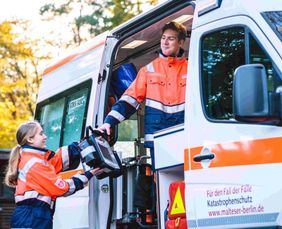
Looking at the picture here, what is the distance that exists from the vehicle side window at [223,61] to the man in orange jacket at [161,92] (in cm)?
71

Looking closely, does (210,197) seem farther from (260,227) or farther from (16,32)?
(16,32)

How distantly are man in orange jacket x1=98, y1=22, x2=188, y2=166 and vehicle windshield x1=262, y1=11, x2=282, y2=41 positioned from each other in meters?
1.36

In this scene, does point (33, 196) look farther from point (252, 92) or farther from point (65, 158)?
point (252, 92)

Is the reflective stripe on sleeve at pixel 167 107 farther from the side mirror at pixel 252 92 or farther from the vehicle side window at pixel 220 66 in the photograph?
the side mirror at pixel 252 92

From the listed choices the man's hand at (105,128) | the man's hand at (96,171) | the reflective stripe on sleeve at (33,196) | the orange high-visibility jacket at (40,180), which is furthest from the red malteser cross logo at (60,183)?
the man's hand at (105,128)

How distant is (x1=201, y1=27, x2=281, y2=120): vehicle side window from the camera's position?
4.49 metres

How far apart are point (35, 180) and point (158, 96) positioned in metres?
1.23

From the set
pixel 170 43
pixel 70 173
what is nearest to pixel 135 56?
pixel 70 173

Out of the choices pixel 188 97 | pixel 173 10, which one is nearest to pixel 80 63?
pixel 173 10

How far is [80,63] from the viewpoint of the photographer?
720cm

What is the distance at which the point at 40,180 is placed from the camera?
5.62 m

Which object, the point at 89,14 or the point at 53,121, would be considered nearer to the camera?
the point at 53,121

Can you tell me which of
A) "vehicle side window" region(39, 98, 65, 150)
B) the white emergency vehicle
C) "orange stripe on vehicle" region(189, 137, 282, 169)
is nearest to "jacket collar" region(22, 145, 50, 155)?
the white emergency vehicle

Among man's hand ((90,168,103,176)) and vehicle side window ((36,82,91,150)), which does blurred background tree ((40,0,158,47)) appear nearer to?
vehicle side window ((36,82,91,150))
